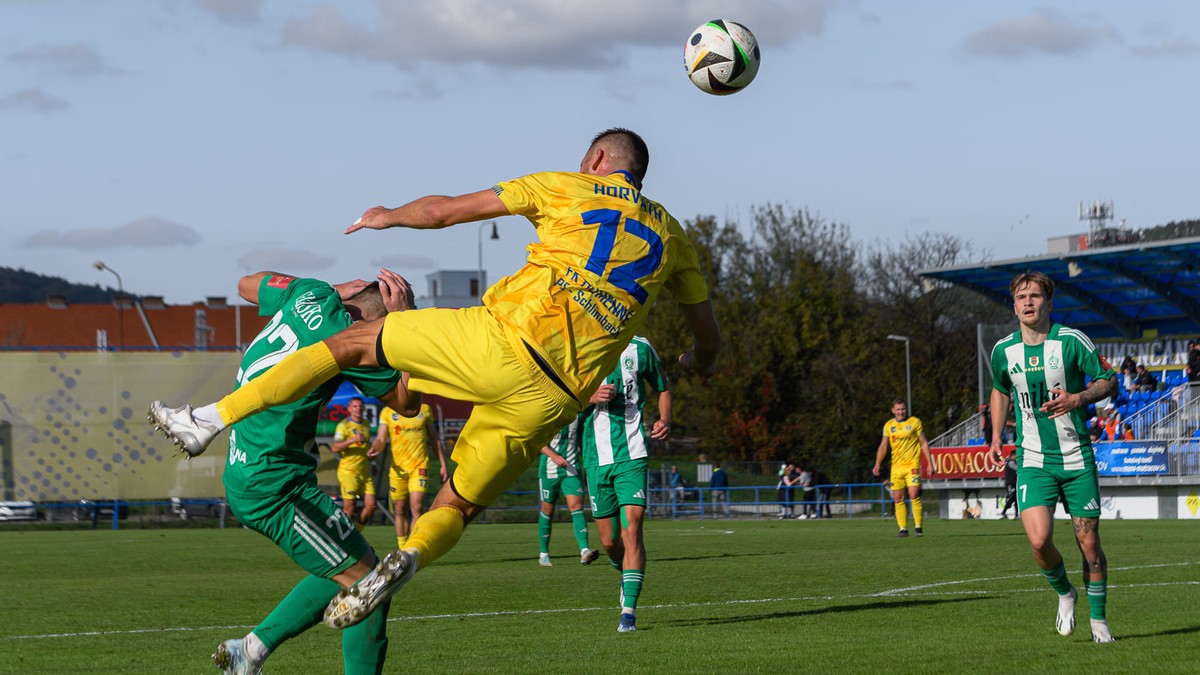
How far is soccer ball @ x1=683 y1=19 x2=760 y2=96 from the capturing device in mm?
7984

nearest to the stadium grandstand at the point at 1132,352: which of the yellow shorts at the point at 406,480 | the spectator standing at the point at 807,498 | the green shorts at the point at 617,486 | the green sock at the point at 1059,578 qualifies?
the spectator standing at the point at 807,498

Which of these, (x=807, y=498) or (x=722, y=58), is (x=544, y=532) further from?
(x=807, y=498)

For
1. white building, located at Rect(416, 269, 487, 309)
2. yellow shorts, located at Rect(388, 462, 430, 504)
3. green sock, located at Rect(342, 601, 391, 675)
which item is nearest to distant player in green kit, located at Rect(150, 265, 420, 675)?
green sock, located at Rect(342, 601, 391, 675)

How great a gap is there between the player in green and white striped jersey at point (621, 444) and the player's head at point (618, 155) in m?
4.47

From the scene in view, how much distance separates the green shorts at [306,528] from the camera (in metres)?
5.96

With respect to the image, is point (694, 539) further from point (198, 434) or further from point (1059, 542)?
point (198, 434)

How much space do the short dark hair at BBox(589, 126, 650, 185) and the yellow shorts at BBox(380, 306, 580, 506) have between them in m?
1.03

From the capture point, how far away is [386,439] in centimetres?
2073

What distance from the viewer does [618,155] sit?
6.23 metres

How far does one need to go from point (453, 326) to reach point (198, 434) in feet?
3.61

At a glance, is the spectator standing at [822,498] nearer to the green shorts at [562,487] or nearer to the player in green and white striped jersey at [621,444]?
the green shorts at [562,487]

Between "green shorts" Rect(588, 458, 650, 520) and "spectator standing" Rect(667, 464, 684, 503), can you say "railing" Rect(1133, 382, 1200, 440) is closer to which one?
"spectator standing" Rect(667, 464, 684, 503)

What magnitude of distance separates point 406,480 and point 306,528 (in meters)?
14.4

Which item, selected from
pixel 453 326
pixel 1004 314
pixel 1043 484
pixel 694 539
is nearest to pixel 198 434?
pixel 453 326
